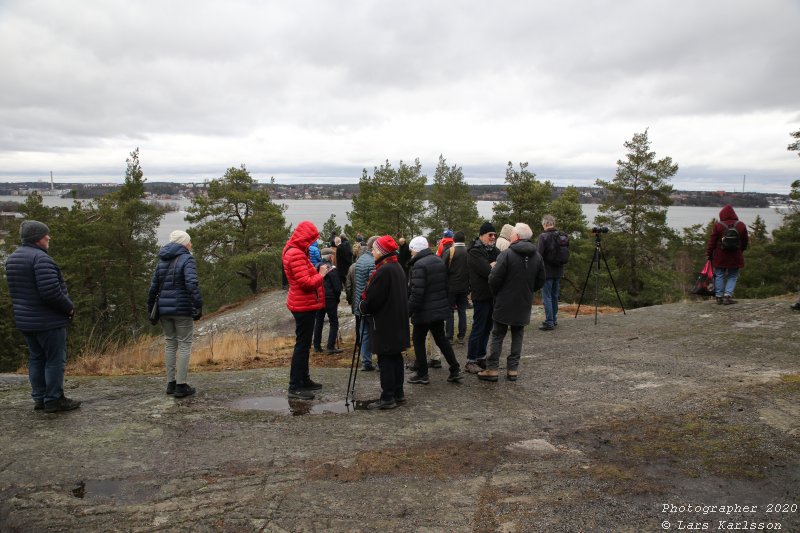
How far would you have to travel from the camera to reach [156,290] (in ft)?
19.3

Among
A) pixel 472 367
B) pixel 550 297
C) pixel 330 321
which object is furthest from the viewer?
pixel 550 297

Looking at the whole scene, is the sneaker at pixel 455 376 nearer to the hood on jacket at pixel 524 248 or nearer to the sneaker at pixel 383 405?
the sneaker at pixel 383 405

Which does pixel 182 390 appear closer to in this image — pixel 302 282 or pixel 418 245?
pixel 302 282

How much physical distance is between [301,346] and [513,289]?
276 centimetres

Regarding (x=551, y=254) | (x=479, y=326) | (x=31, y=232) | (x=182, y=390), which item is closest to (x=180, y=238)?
(x=31, y=232)

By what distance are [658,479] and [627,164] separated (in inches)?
1174

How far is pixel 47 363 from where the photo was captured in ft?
17.8

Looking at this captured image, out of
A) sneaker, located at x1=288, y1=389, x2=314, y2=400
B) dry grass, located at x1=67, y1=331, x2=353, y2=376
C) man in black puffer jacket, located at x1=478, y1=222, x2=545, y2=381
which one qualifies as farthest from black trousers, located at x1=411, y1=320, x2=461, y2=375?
dry grass, located at x1=67, y1=331, x2=353, y2=376

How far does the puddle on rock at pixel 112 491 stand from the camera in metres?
3.77

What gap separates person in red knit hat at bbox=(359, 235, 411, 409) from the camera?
5617mm

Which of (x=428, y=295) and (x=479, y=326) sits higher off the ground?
(x=428, y=295)

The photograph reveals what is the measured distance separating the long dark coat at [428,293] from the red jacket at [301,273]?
3.84ft

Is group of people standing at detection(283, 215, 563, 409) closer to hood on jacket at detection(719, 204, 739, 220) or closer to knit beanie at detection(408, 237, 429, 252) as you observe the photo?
knit beanie at detection(408, 237, 429, 252)

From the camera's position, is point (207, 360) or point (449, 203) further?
point (449, 203)
